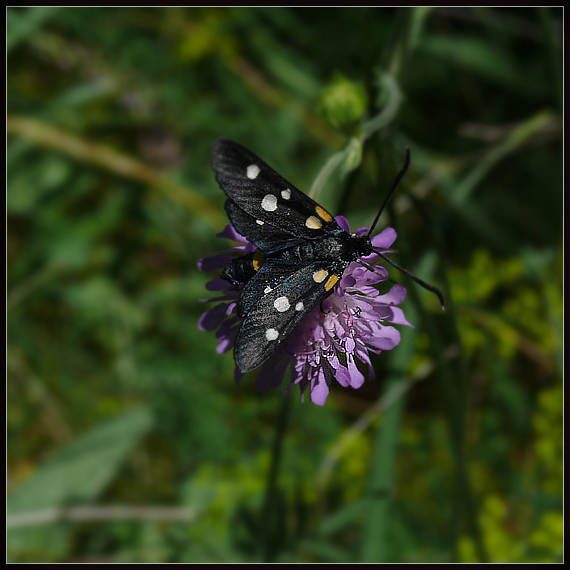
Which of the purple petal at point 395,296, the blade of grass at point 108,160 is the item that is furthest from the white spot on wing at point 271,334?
the blade of grass at point 108,160

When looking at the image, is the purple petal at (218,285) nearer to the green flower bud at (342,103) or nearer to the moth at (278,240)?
the moth at (278,240)

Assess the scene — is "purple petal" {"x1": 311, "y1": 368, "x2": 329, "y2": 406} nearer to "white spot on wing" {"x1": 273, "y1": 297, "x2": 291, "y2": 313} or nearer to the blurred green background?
"white spot on wing" {"x1": 273, "y1": 297, "x2": 291, "y2": 313}

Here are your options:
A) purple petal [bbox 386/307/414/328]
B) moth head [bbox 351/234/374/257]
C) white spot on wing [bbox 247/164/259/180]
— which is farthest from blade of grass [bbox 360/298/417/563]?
white spot on wing [bbox 247/164/259/180]

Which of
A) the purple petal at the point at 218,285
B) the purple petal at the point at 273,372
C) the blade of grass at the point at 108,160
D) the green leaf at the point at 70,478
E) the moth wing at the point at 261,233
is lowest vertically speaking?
the purple petal at the point at 273,372

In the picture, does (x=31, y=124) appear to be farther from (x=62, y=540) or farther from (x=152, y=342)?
(x=62, y=540)

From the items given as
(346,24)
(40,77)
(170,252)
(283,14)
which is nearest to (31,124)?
(40,77)

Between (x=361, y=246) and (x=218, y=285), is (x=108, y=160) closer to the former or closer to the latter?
(x=218, y=285)
